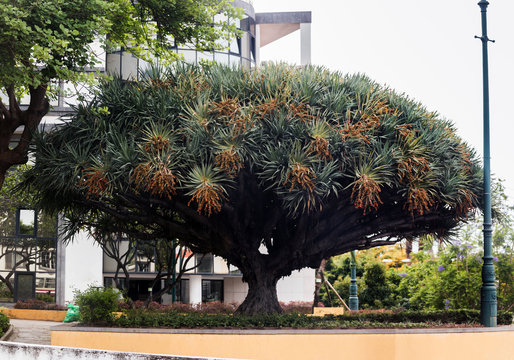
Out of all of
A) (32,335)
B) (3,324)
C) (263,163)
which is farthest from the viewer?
(32,335)

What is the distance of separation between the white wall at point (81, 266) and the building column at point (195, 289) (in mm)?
4602

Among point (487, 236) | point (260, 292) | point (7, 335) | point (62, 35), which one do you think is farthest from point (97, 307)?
point (487, 236)

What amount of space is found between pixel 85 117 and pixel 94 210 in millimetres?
3085

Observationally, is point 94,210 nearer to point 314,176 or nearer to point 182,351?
point 182,351

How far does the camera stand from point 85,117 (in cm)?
1712

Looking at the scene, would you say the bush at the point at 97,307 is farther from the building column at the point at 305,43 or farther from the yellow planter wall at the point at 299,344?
the building column at the point at 305,43

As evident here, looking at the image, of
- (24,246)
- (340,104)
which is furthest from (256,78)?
(24,246)

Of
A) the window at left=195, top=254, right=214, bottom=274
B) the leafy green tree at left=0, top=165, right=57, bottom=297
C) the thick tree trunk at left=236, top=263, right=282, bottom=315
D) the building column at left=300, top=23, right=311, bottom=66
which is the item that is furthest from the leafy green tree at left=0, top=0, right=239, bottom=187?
the leafy green tree at left=0, top=165, right=57, bottom=297

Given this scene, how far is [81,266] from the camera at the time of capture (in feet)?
108

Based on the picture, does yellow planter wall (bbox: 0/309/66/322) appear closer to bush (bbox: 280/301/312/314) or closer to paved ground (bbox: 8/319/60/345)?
paved ground (bbox: 8/319/60/345)

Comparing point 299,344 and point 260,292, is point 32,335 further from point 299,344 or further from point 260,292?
point 299,344

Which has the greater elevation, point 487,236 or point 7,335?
point 487,236

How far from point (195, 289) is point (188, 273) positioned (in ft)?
3.58

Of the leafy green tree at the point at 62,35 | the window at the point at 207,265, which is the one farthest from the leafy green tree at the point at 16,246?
the leafy green tree at the point at 62,35
